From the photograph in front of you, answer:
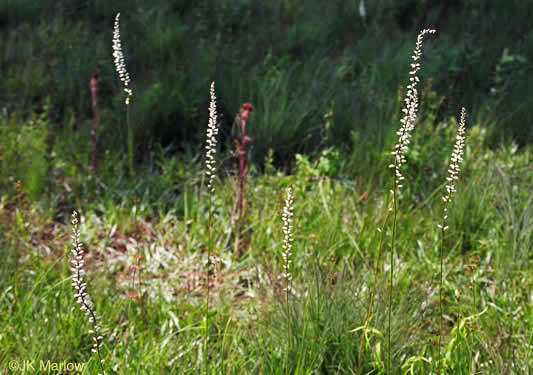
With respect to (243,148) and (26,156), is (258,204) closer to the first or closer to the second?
(243,148)

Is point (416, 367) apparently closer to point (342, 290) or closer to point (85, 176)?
point (342, 290)

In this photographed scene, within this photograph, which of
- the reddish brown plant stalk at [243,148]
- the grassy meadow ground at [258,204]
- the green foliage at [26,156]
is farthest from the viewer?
the green foliage at [26,156]

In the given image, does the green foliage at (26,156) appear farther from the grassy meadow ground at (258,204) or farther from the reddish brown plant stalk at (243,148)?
the reddish brown plant stalk at (243,148)

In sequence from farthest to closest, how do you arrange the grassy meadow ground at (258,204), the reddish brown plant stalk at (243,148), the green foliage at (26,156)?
the green foliage at (26,156) < the reddish brown plant stalk at (243,148) < the grassy meadow ground at (258,204)

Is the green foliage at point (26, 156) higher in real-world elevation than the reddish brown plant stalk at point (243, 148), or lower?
lower

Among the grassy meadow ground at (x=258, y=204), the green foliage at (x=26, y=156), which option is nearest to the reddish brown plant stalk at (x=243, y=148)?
the grassy meadow ground at (x=258, y=204)

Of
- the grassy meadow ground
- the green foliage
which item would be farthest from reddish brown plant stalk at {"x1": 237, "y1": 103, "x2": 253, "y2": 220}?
the green foliage

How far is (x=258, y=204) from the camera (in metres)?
3.51

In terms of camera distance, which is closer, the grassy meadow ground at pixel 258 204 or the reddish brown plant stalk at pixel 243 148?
the grassy meadow ground at pixel 258 204

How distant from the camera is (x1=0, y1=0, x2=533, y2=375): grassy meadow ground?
224 cm

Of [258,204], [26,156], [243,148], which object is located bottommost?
[258,204]

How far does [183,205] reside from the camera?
3.63 m

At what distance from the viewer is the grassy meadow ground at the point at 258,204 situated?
224 centimetres

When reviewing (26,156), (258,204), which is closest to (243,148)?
(258,204)
